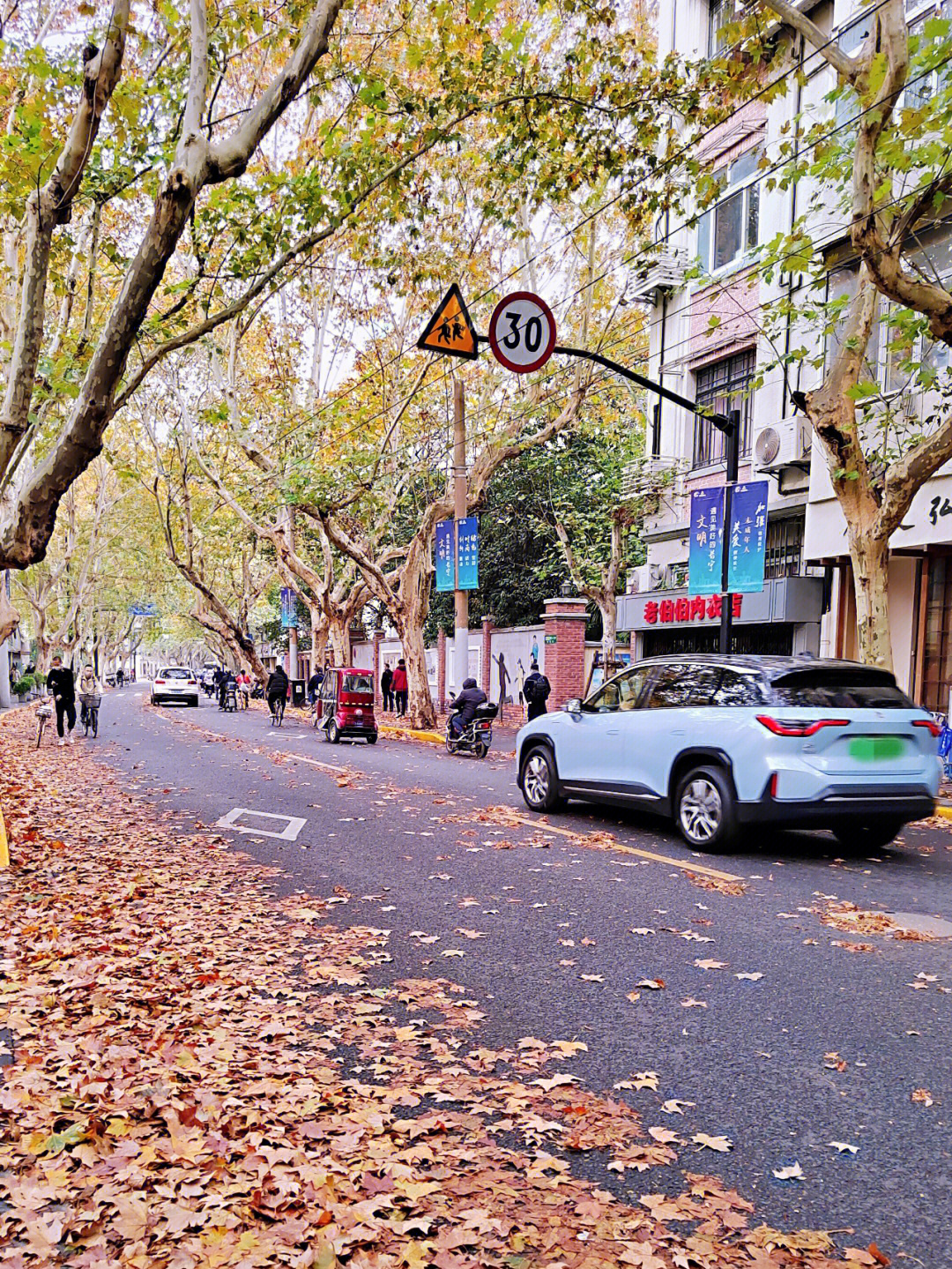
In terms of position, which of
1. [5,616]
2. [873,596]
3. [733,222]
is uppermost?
[733,222]

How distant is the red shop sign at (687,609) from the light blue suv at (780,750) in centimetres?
1204

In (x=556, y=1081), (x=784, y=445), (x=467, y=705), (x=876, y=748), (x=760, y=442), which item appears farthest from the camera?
(x=760, y=442)

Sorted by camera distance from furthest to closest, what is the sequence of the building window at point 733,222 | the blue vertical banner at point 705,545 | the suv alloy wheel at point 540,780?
the building window at point 733,222, the blue vertical banner at point 705,545, the suv alloy wheel at point 540,780

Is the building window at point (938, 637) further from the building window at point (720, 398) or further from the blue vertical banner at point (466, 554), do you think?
the blue vertical banner at point (466, 554)

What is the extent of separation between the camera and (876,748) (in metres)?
7.68

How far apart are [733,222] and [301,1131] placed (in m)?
21.6

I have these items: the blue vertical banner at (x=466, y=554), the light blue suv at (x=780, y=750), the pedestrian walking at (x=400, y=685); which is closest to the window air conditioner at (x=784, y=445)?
the blue vertical banner at (x=466, y=554)

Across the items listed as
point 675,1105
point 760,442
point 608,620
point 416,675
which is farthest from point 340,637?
point 675,1105

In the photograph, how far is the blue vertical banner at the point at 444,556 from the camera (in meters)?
23.0

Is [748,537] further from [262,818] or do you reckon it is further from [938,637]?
[262,818]

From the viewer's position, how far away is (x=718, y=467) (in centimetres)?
2166

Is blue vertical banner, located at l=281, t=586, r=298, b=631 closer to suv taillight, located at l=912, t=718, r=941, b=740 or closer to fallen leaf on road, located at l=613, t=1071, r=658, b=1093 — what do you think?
suv taillight, located at l=912, t=718, r=941, b=740

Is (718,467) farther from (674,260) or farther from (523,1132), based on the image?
(523,1132)

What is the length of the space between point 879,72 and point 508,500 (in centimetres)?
2330
